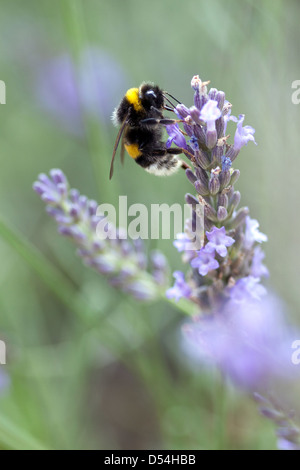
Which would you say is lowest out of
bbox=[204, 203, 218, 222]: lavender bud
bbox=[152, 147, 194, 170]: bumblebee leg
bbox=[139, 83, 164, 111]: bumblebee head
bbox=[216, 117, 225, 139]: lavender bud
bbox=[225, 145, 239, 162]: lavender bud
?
bbox=[204, 203, 218, 222]: lavender bud

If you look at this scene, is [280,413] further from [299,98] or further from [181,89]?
[181,89]

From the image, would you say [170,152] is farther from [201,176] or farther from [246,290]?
[246,290]

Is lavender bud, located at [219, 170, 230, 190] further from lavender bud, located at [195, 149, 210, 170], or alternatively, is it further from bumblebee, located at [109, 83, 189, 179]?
bumblebee, located at [109, 83, 189, 179]

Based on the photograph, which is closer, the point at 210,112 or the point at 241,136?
the point at 210,112

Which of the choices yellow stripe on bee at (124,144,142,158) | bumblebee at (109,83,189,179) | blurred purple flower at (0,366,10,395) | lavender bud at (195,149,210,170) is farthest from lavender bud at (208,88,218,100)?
blurred purple flower at (0,366,10,395)

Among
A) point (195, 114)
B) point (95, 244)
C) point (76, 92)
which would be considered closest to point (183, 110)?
point (195, 114)

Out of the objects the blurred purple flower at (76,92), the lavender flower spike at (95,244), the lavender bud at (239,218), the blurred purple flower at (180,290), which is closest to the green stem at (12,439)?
the lavender flower spike at (95,244)
